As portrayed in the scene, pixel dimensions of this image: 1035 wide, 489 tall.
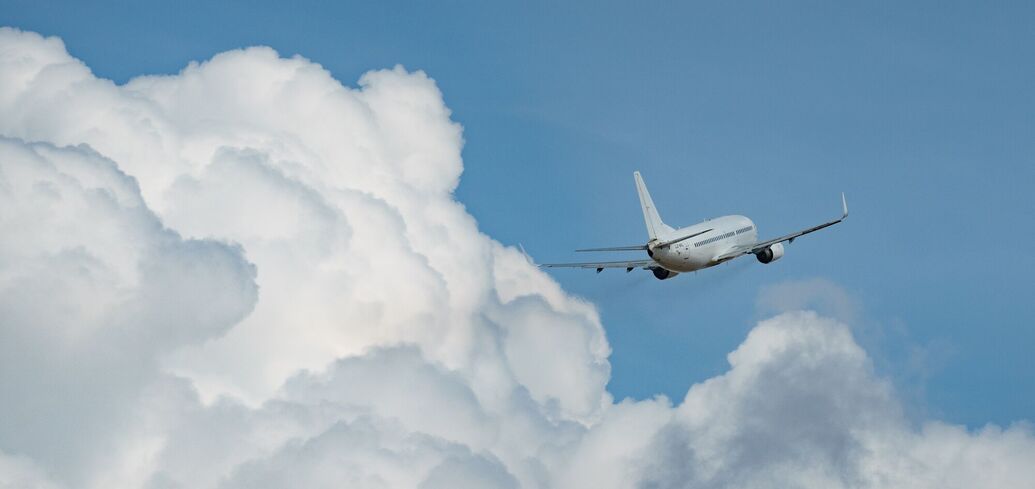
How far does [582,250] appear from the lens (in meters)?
192
